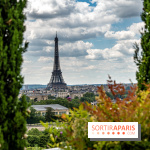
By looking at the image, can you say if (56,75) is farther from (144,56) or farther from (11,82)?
(11,82)

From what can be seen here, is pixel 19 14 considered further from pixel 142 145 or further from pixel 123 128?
pixel 142 145

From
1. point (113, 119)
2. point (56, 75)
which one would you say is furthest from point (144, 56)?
point (56, 75)

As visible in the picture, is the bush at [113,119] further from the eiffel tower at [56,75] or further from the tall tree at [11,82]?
the eiffel tower at [56,75]

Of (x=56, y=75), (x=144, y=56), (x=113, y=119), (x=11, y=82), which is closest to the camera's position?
(x=113, y=119)

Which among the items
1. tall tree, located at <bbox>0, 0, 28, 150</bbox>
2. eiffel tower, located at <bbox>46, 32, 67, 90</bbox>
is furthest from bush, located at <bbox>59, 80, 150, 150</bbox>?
eiffel tower, located at <bbox>46, 32, 67, 90</bbox>

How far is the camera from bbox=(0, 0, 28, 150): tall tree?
4941 mm

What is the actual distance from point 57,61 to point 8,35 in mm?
97058

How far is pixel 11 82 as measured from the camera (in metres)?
5.07

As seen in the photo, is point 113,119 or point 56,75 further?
point 56,75

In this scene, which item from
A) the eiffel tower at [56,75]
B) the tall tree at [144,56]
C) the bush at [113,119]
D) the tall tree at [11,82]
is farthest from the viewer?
the eiffel tower at [56,75]

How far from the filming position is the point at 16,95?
513 cm

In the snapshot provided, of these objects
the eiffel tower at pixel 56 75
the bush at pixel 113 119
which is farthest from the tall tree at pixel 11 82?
the eiffel tower at pixel 56 75

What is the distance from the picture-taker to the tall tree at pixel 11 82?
4941 mm

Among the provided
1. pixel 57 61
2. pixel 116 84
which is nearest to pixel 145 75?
pixel 116 84
